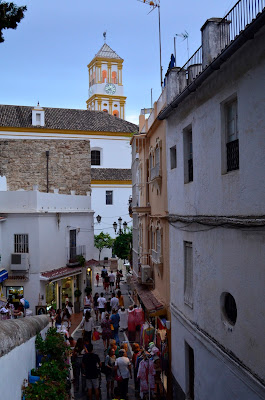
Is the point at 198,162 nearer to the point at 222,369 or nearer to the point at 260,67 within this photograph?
the point at 260,67

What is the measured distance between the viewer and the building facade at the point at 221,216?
6.51 meters

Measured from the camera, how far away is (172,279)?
39.2 ft

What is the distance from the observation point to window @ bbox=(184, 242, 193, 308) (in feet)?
33.3

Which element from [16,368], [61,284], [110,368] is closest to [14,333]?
[16,368]

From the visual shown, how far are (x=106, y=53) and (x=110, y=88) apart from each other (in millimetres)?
5216

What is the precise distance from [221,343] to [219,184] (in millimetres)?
2563

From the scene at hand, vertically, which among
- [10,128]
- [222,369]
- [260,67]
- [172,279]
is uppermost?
[10,128]

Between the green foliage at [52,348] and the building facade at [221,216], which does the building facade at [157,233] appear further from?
the green foliage at [52,348]

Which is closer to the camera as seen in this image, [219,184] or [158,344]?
[219,184]

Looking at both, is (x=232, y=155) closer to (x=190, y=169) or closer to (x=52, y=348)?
(x=190, y=169)

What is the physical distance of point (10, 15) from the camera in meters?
9.44

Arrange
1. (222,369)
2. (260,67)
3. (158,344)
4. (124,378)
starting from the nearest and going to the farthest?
(260,67) → (222,369) → (124,378) → (158,344)

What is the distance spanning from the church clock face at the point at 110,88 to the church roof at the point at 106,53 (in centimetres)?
377

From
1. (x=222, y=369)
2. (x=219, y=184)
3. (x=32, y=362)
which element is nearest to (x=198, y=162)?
(x=219, y=184)
